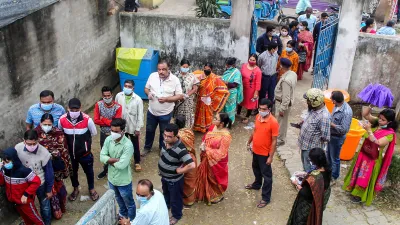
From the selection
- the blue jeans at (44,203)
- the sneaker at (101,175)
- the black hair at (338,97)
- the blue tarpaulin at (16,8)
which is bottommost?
the sneaker at (101,175)

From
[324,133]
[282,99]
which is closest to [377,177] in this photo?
A: [324,133]

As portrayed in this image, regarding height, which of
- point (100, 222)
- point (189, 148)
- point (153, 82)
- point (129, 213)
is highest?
point (153, 82)

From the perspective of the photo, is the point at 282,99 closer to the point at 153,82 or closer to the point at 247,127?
the point at 247,127

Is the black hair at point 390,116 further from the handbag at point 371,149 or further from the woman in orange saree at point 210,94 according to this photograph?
the woman in orange saree at point 210,94

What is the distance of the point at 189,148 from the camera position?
565 centimetres

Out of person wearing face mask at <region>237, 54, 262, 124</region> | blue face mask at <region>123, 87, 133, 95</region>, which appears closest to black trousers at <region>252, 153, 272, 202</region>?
blue face mask at <region>123, 87, 133, 95</region>

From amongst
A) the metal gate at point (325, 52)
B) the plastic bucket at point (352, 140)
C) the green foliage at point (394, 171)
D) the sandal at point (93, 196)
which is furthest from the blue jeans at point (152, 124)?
the metal gate at point (325, 52)

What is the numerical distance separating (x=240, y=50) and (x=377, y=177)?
4.29 m

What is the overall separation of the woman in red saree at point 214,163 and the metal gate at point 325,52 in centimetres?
372

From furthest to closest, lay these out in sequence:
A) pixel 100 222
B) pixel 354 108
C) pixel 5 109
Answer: pixel 354 108 < pixel 5 109 < pixel 100 222

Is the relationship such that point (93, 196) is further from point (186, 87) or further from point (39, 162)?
point (186, 87)

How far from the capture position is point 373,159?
5.80 meters

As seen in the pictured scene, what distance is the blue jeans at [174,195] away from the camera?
5.46m

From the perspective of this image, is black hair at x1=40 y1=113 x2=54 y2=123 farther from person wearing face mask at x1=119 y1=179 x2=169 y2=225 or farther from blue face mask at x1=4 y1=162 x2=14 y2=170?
person wearing face mask at x1=119 y1=179 x2=169 y2=225
